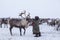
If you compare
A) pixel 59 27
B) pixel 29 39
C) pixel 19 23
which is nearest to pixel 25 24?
pixel 19 23

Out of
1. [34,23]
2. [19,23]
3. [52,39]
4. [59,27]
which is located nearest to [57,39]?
[52,39]

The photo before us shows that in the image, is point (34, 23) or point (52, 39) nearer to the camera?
point (52, 39)

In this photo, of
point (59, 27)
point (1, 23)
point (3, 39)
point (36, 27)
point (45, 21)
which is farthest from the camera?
point (45, 21)

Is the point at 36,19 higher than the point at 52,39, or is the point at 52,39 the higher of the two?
the point at 36,19

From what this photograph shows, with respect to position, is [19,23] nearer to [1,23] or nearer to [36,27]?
[36,27]

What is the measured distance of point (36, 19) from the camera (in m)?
14.7

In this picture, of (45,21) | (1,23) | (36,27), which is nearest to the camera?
(36,27)

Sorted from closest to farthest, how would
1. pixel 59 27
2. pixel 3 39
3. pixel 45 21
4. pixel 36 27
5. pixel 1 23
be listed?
pixel 3 39 → pixel 36 27 → pixel 59 27 → pixel 1 23 → pixel 45 21

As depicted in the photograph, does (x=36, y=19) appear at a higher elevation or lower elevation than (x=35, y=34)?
higher

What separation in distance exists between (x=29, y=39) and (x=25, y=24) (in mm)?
2651

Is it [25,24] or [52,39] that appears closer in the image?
[52,39]

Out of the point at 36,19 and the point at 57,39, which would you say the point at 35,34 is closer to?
the point at 36,19

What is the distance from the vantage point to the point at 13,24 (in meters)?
15.6

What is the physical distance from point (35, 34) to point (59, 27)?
7.75m
